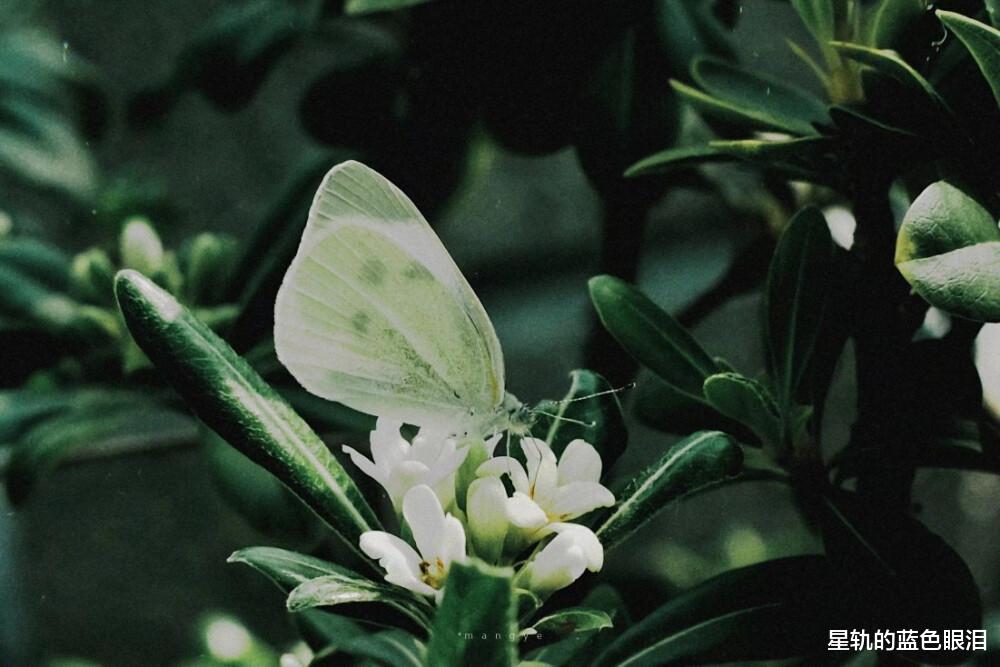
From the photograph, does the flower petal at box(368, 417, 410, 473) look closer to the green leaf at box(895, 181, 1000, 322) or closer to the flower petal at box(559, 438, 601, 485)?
the flower petal at box(559, 438, 601, 485)

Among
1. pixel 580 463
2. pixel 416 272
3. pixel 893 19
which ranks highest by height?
pixel 893 19

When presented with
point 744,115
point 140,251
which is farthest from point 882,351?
point 140,251

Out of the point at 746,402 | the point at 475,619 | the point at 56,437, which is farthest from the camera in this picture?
the point at 56,437

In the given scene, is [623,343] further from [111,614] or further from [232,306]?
[111,614]

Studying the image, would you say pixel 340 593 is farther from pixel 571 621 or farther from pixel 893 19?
pixel 893 19

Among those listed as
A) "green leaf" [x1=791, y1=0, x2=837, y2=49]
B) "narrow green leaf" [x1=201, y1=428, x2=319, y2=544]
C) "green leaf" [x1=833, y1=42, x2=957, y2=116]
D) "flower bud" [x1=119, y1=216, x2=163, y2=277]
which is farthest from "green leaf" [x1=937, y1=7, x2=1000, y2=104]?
"flower bud" [x1=119, y1=216, x2=163, y2=277]

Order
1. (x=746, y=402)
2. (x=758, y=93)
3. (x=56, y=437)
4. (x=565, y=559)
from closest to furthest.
Result: 1. (x=565, y=559)
2. (x=746, y=402)
3. (x=758, y=93)
4. (x=56, y=437)

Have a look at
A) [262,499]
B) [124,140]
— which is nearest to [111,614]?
[124,140]
